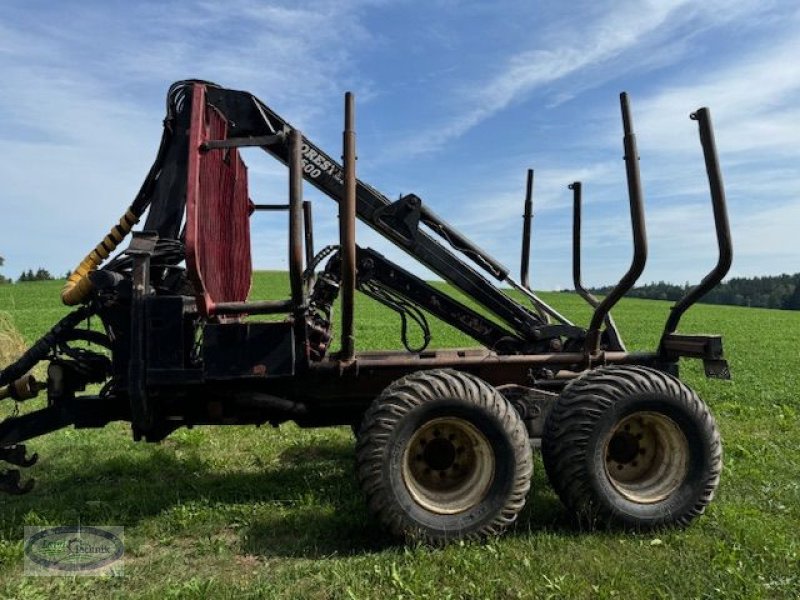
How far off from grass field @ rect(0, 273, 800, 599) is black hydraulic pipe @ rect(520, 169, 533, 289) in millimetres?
2039

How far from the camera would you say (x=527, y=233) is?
6918 millimetres

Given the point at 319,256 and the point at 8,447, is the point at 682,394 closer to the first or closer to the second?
the point at 319,256

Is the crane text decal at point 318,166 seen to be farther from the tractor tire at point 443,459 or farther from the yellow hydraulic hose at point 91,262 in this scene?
the tractor tire at point 443,459

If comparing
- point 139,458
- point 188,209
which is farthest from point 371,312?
point 188,209

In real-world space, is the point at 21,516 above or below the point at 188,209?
below

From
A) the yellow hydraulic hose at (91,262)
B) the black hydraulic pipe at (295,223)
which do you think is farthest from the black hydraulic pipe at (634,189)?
the yellow hydraulic hose at (91,262)

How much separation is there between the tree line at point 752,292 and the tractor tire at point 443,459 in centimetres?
8291

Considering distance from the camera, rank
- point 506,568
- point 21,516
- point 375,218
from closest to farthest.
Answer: point 506,568
point 21,516
point 375,218

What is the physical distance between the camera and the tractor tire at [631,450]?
13.9 feet

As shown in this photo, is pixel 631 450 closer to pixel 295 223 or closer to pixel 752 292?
pixel 295 223

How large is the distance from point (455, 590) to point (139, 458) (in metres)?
3.99

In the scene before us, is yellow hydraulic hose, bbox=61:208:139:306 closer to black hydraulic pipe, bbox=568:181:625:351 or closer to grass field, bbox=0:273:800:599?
grass field, bbox=0:273:800:599

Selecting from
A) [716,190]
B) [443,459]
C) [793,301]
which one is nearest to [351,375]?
[443,459]

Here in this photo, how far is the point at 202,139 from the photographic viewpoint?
4.29 meters
